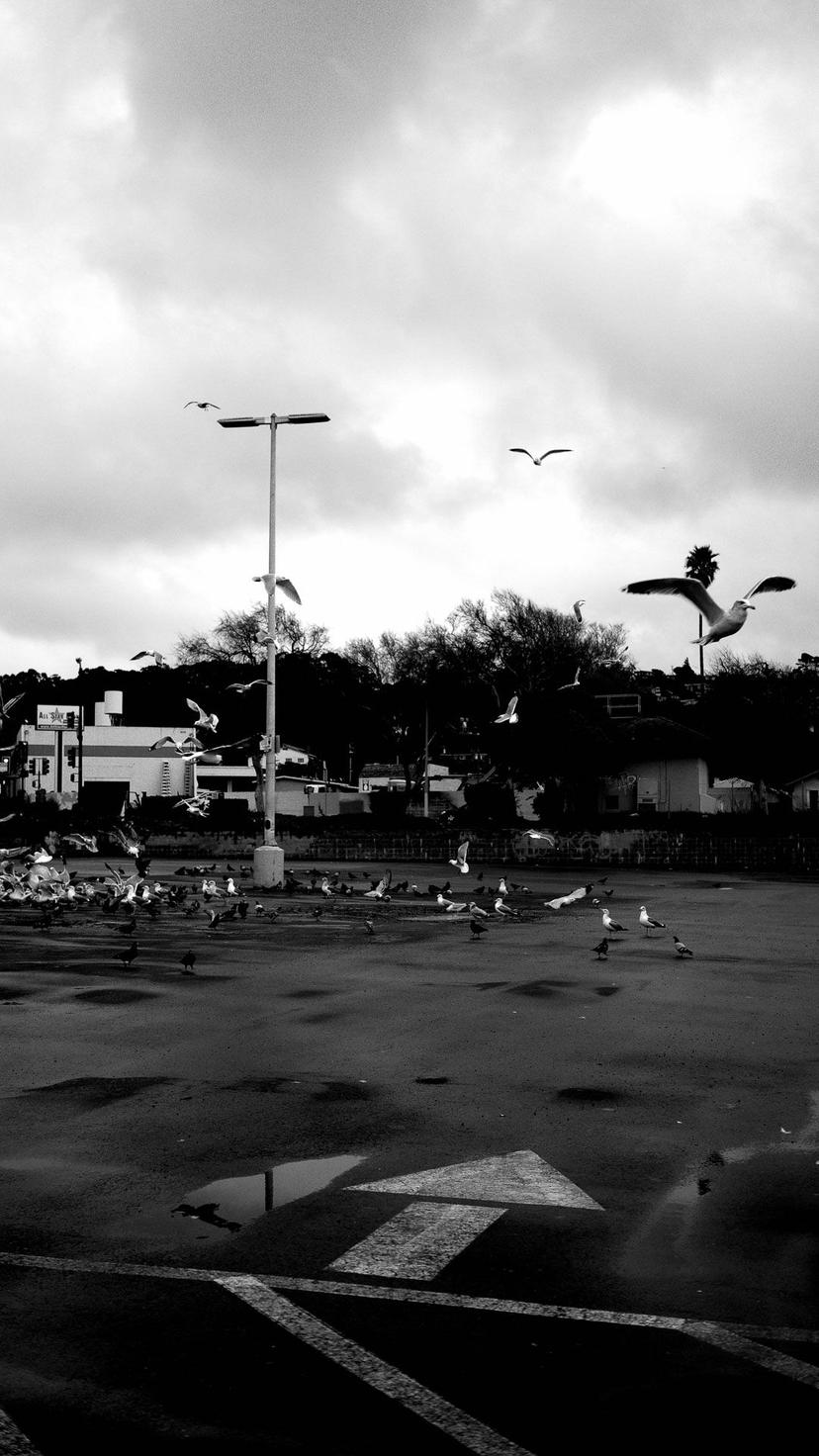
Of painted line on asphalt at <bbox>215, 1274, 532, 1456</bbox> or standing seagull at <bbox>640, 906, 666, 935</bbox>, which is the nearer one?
painted line on asphalt at <bbox>215, 1274, 532, 1456</bbox>

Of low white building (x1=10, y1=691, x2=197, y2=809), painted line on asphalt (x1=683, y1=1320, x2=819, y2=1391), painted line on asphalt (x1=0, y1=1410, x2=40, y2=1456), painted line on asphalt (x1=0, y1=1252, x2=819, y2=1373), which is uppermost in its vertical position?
low white building (x1=10, y1=691, x2=197, y2=809)

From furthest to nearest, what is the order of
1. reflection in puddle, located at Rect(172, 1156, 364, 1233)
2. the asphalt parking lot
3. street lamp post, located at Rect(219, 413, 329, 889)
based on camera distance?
street lamp post, located at Rect(219, 413, 329, 889), reflection in puddle, located at Rect(172, 1156, 364, 1233), the asphalt parking lot

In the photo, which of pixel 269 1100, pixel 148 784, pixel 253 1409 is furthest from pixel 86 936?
pixel 148 784

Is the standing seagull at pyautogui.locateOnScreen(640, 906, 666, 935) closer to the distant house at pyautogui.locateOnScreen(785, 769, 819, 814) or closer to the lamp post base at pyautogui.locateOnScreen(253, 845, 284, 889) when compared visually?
the lamp post base at pyautogui.locateOnScreen(253, 845, 284, 889)

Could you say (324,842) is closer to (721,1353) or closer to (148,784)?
(148,784)

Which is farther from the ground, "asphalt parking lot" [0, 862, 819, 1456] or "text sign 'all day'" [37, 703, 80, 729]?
"text sign 'all day'" [37, 703, 80, 729]

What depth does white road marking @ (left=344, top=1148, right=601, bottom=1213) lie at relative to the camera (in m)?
6.18

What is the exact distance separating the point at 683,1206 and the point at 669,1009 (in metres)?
6.04

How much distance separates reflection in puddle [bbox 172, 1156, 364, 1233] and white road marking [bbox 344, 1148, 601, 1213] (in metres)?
0.26

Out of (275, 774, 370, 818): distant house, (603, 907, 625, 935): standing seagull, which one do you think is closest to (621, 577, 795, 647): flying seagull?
(603, 907, 625, 935): standing seagull

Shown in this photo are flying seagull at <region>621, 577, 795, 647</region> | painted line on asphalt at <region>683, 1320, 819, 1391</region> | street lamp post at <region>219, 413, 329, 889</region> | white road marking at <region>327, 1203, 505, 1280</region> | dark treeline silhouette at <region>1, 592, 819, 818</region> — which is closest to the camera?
painted line on asphalt at <region>683, 1320, 819, 1391</region>

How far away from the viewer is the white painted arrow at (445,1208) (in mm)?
5316

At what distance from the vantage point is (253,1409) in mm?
4035

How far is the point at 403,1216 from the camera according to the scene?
5926mm
